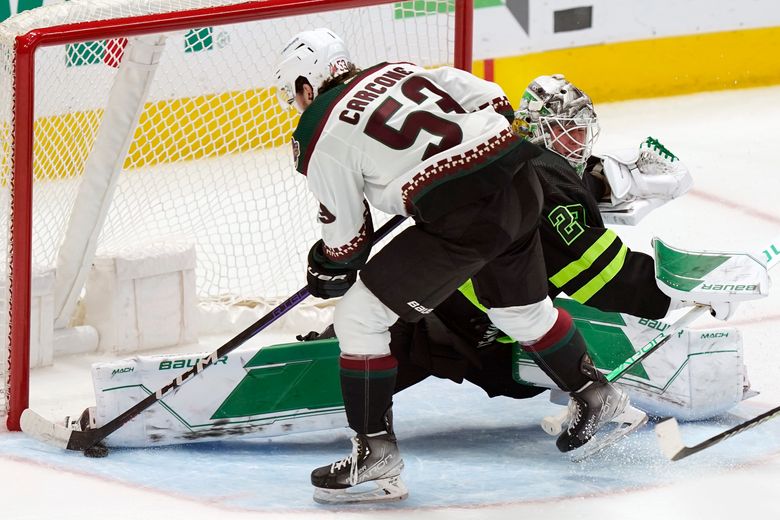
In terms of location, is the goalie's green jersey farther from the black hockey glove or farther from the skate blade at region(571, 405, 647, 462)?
the black hockey glove

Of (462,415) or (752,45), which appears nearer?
(462,415)

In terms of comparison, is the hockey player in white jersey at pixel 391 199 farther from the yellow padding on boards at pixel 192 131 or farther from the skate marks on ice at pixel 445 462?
the yellow padding on boards at pixel 192 131

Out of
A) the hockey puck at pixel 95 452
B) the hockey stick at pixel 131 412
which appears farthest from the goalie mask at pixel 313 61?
the hockey puck at pixel 95 452

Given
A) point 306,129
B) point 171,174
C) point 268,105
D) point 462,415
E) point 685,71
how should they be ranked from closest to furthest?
point 306,129 → point 462,415 → point 171,174 → point 268,105 → point 685,71

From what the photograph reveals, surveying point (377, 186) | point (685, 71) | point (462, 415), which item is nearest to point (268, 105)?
point (462, 415)

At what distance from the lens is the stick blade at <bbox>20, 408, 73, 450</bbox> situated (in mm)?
3160

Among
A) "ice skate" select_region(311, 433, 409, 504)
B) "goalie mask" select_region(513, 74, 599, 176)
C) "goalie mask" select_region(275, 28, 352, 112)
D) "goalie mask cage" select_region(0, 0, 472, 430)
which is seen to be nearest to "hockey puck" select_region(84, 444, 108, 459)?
→ "goalie mask cage" select_region(0, 0, 472, 430)

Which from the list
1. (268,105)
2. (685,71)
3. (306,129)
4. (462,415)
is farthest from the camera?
(685,71)

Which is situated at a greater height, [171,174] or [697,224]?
[171,174]

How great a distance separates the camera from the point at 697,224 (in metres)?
4.96

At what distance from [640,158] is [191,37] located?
159 cm

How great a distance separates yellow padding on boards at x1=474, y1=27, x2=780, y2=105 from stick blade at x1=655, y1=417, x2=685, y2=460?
3206 millimetres

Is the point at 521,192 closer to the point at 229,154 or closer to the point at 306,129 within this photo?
the point at 306,129

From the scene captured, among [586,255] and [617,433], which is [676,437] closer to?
[617,433]
